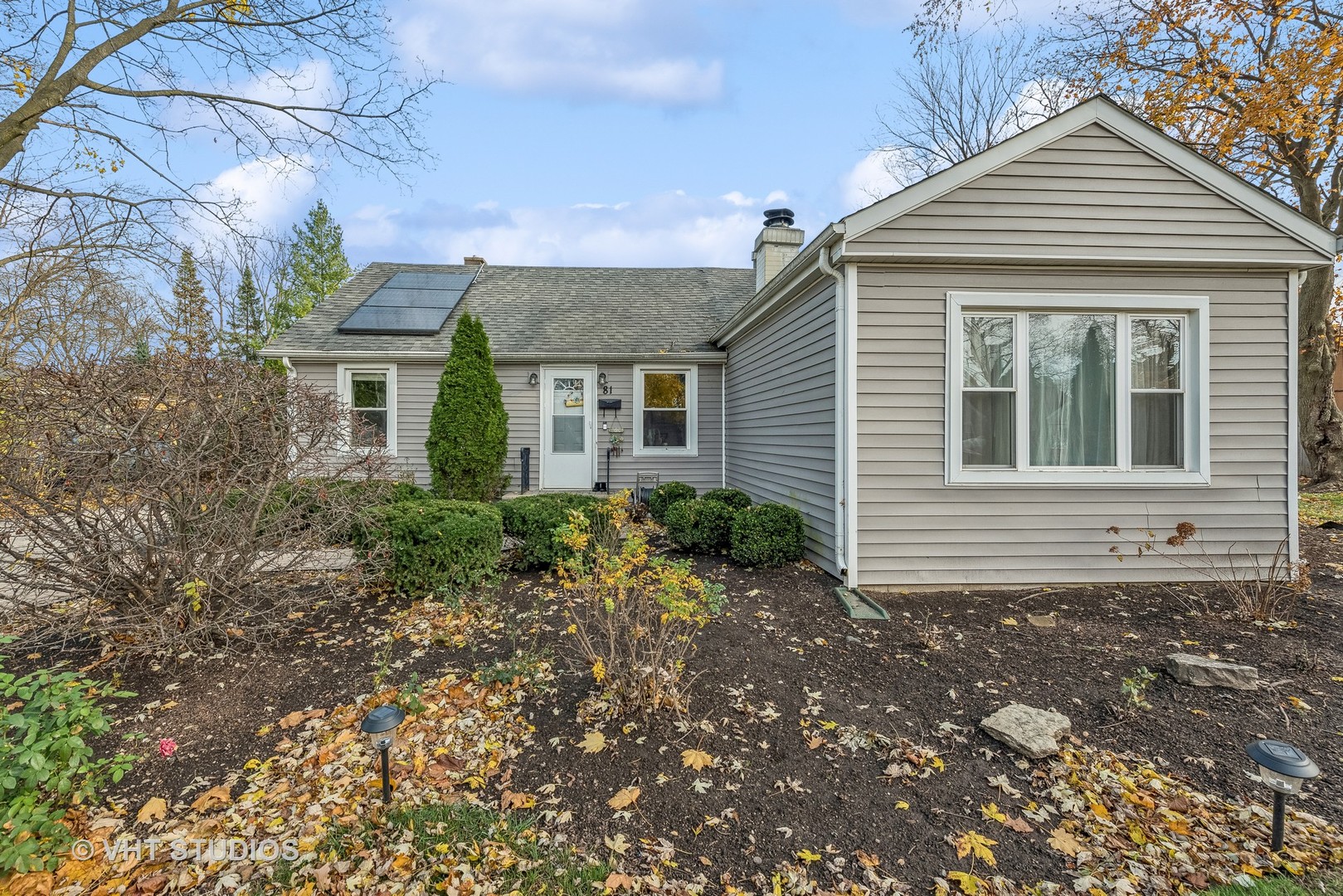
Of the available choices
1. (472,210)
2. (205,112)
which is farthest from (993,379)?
(472,210)

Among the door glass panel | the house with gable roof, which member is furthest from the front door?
the house with gable roof

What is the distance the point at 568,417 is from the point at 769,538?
5155 millimetres

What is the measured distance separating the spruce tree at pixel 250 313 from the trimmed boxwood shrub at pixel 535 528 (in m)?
14.7

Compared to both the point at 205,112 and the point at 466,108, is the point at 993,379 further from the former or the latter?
the point at 205,112

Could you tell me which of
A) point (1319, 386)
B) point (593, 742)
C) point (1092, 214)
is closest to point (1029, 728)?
point (593, 742)

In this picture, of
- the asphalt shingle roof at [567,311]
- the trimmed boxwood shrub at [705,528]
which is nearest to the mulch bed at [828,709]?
the trimmed boxwood shrub at [705,528]

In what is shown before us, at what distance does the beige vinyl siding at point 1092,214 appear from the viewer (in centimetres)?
495

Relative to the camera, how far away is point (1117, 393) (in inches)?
201

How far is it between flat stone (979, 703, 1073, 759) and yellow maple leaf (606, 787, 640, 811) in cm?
182

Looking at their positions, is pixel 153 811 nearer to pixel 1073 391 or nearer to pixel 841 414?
pixel 841 414

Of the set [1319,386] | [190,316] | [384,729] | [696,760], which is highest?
[190,316]

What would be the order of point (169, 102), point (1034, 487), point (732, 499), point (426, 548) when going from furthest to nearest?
point (732, 499) → point (169, 102) → point (1034, 487) → point (426, 548)

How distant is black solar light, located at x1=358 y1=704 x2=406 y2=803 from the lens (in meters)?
2.33

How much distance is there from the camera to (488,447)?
8.38 m
